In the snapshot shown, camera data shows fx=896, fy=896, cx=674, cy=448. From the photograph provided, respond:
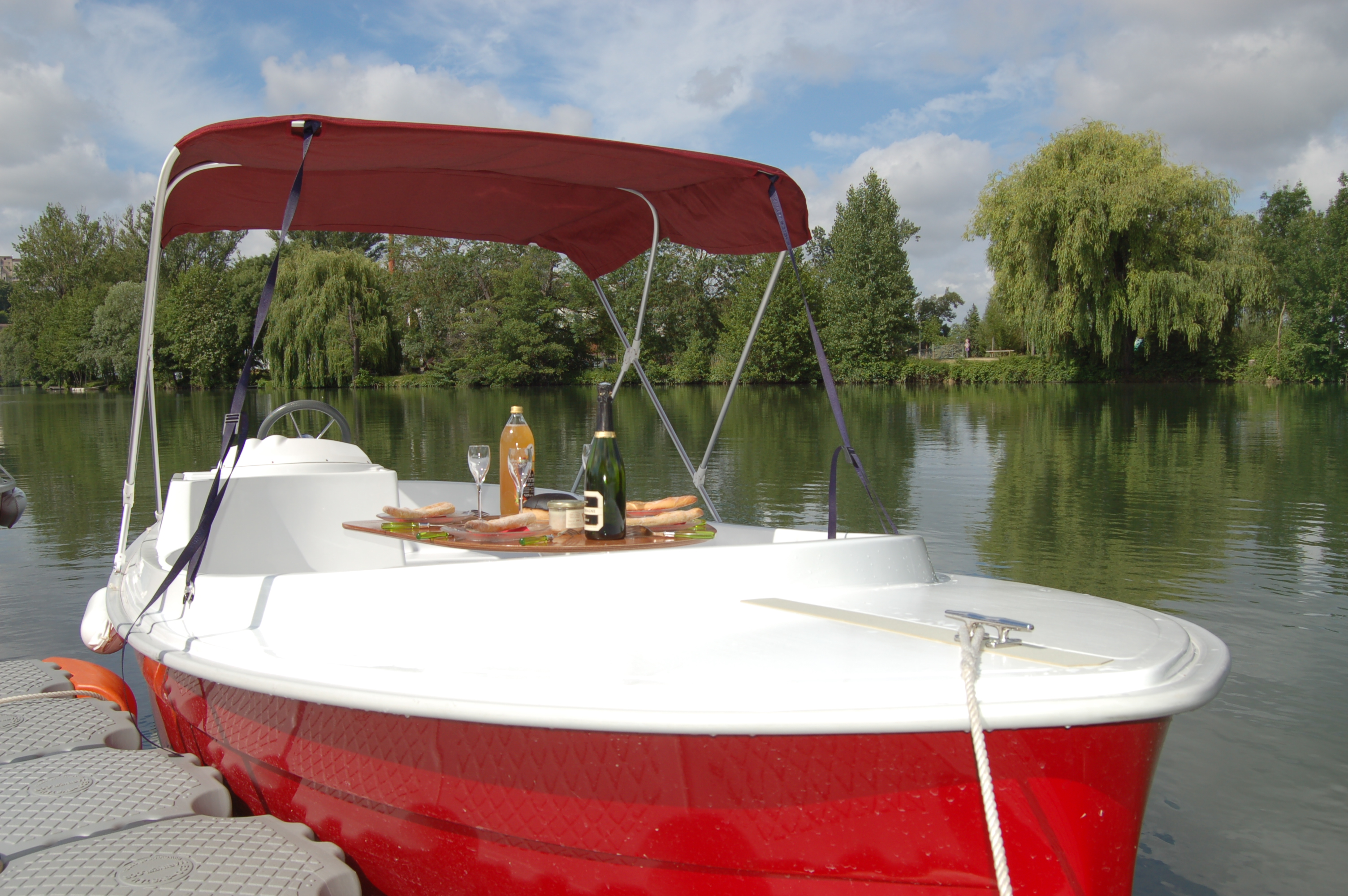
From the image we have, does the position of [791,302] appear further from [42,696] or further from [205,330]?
[42,696]

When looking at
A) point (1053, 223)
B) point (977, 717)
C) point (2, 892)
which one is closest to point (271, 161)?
point (2, 892)

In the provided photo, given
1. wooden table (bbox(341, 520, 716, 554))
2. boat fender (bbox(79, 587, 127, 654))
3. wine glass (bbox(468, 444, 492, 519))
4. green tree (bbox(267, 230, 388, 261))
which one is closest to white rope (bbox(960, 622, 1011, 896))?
wooden table (bbox(341, 520, 716, 554))

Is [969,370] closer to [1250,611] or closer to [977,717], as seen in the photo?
[1250,611]

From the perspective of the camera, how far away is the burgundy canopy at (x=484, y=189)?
8.32 feet

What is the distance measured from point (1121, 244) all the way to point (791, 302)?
18446 millimetres

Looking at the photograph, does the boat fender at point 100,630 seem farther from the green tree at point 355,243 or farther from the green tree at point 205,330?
the green tree at point 355,243

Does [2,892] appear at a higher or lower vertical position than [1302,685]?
higher

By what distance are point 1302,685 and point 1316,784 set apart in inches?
45.1

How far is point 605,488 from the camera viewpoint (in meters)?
2.57

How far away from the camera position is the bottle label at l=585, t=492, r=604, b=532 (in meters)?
2.51

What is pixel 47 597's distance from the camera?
638cm

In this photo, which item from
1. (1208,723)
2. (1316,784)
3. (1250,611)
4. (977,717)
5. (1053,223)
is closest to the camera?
(977,717)

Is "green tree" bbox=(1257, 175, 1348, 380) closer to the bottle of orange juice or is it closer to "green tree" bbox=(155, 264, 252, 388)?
the bottle of orange juice

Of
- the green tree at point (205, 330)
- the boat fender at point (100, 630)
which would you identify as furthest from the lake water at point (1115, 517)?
the green tree at point (205, 330)
